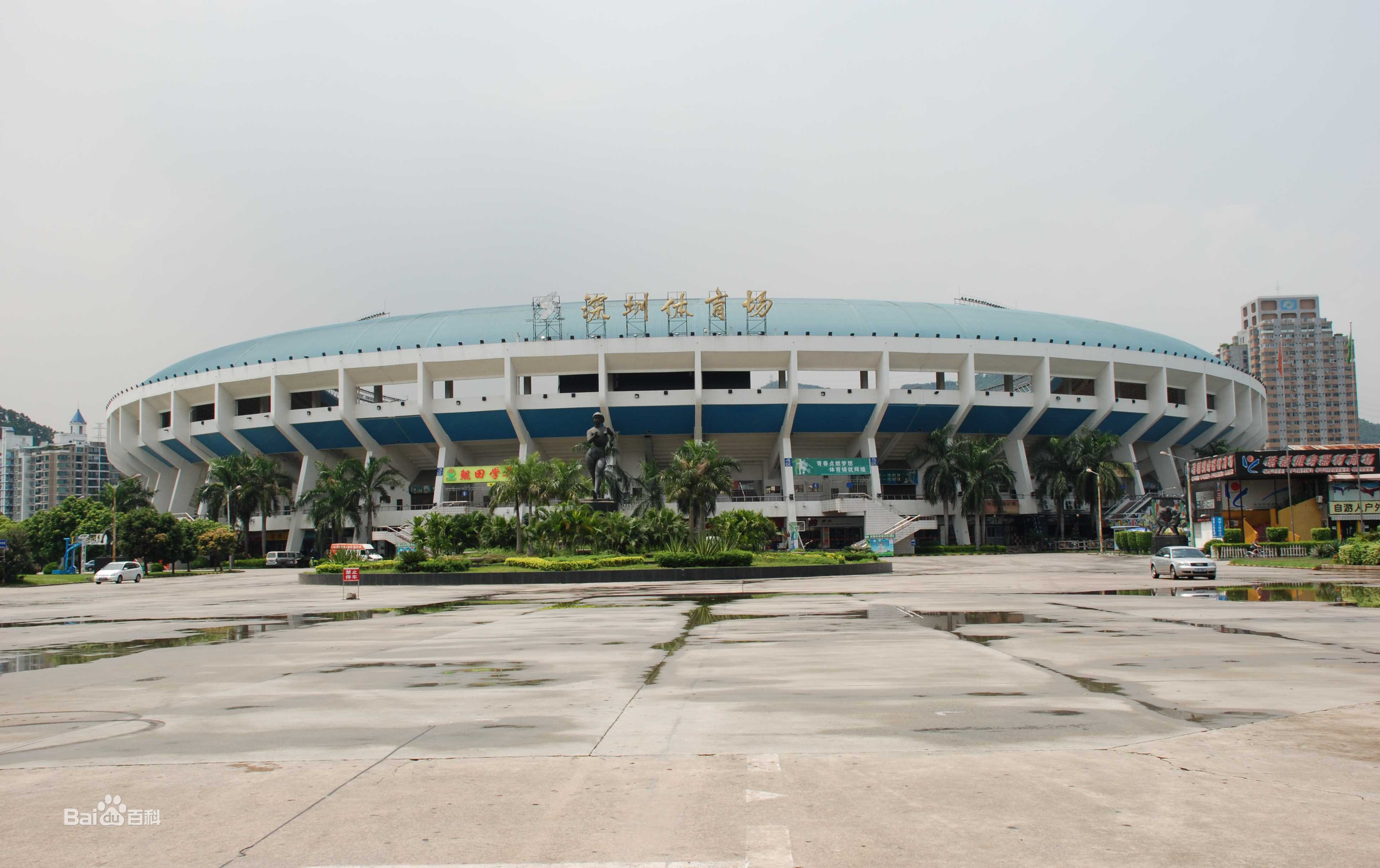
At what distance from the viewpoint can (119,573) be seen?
2052 inches

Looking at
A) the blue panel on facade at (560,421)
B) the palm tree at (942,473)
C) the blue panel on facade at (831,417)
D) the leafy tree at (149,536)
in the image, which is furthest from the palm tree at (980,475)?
the leafy tree at (149,536)

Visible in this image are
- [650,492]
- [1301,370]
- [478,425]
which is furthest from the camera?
[1301,370]

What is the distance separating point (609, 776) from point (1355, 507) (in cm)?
5744

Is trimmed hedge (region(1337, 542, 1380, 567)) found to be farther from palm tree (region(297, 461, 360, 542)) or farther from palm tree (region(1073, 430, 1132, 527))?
palm tree (region(297, 461, 360, 542))

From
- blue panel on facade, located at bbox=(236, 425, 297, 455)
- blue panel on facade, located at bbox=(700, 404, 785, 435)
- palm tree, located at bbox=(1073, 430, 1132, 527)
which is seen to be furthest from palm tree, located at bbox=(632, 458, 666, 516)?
palm tree, located at bbox=(1073, 430, 1132, 527)

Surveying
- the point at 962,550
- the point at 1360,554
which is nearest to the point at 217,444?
the point at 962,550

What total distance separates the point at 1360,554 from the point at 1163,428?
45.1 metres

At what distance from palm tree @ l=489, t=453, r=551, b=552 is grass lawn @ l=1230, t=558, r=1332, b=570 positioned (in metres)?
34.8

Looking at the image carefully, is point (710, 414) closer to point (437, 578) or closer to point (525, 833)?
point (437, 578)

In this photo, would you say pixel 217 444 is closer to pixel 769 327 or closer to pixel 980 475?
pixel 769 327

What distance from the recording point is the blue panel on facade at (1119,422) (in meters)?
76.4

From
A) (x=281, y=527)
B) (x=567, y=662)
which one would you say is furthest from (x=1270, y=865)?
(x=281, y=527)

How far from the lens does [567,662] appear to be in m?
12.8

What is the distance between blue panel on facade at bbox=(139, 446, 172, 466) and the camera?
282 feet
